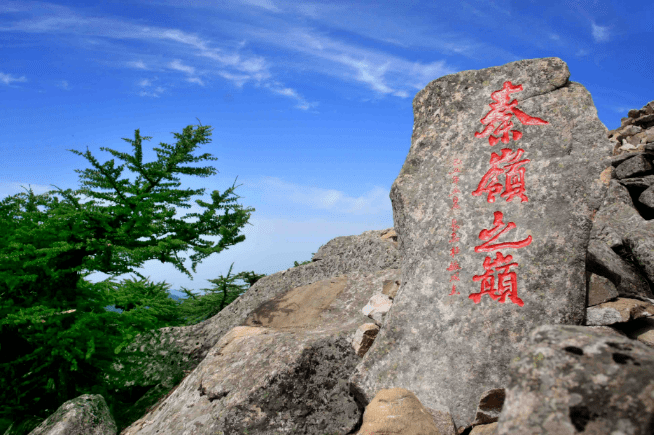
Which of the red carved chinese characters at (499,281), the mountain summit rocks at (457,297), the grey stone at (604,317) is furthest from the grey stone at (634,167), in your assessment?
the red carved chinese characters at (499,281)

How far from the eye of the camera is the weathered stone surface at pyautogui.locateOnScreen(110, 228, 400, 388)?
912cm

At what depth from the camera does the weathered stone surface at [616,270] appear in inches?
294

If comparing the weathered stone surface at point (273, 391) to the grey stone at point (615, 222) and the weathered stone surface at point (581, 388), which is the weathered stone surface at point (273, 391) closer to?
the weathered stone surface at point (581, 388)

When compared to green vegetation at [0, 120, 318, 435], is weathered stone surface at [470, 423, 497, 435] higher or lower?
lower

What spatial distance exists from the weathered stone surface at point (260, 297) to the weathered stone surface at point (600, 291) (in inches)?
129

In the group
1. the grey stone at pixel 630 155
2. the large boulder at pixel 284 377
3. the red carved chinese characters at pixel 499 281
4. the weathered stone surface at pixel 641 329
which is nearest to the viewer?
the red carved chinese characters at pixel 499 281

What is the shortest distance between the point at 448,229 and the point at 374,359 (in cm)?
200

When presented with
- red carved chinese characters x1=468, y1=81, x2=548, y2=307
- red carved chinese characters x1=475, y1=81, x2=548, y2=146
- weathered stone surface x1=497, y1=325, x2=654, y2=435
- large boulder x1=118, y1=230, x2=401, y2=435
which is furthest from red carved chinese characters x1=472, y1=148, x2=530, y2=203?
weathered stone surface x1=497, y1=325, x2=654, y2=435

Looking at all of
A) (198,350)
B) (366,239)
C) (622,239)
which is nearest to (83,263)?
(198,350)

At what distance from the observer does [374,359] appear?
18.1 ft

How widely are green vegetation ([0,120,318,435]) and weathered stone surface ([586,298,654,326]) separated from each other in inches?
306

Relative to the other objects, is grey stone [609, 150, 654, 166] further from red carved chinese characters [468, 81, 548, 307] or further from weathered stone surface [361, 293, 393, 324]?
weathered stone surface [361, 293, 393, 324]

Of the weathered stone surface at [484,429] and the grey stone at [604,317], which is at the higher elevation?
the grey stone at [604,317]

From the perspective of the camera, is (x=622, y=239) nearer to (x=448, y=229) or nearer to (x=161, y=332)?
(x=448, y=229)
